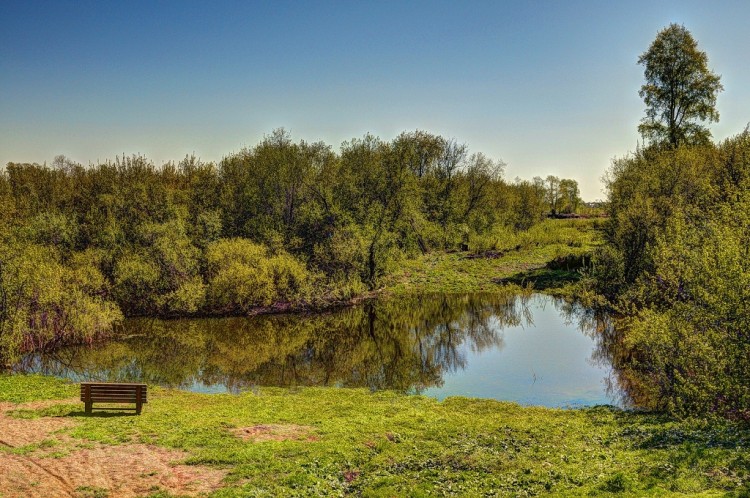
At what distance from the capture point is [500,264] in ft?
267

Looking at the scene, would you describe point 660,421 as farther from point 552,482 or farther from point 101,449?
point 101,449

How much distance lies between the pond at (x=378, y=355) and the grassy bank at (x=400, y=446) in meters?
5.10

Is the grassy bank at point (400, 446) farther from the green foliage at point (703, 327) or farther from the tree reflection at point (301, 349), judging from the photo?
the tree reflection at point (301, 349)

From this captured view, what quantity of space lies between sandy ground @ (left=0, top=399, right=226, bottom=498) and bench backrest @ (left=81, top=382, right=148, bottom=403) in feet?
9.37

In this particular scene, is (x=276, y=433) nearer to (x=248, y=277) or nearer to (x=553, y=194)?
(x=248, y=277)

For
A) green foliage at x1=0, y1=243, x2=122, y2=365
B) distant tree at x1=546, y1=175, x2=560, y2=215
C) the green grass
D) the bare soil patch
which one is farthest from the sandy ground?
distant tree at x1=546, y1=175, x2=560, y2=215

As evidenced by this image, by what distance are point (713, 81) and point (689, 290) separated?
147 ft

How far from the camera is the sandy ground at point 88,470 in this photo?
15.5m

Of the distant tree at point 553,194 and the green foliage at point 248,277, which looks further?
the distant tree at point 553,194

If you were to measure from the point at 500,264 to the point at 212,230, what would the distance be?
46445 millimetres

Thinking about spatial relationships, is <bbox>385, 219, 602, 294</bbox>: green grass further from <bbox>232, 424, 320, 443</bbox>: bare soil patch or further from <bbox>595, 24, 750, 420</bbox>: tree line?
<bbox>232, 424, 320, 443</bbox>: bare soil patch

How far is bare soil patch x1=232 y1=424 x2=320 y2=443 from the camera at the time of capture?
821 inches

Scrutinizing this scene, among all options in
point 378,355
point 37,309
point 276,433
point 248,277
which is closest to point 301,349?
point 378,355

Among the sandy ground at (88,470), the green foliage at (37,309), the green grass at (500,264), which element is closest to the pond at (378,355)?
the green foliage at (37,309)
